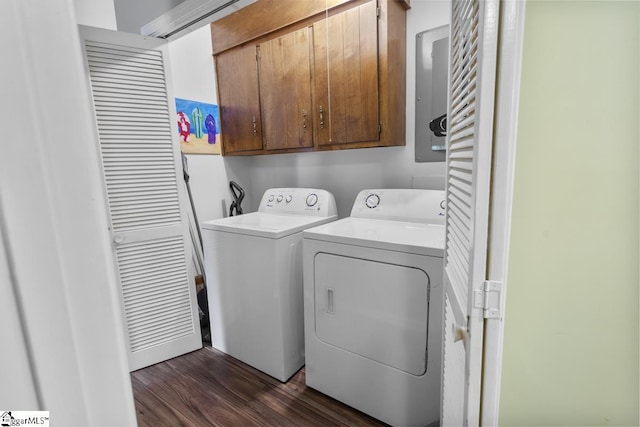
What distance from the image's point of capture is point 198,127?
2520mm

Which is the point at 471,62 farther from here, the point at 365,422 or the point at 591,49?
the point at 365,422

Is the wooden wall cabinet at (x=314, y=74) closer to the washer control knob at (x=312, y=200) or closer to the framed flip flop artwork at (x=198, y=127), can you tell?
the framed flip flop artwork at (x=198, y=127)

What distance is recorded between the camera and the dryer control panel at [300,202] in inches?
85.5

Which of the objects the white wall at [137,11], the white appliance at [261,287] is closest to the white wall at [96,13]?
the white wall at [137,11]

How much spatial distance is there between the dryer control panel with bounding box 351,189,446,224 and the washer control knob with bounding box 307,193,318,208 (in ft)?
1.06

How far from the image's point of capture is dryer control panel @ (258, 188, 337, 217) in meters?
2.17

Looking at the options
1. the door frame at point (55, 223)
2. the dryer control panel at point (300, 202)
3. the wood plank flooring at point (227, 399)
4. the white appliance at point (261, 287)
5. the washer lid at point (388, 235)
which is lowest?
the wood plank flooring at point (227, 399)

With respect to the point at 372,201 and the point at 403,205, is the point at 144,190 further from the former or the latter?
the point at 403,205

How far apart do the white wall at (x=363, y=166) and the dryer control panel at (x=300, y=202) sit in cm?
21

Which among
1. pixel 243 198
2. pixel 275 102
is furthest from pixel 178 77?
pixel 243 198

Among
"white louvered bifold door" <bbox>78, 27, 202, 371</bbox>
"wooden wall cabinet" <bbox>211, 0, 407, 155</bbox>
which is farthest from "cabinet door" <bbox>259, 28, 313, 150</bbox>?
"white louvered bifold door" <bbox>78, 27, 202, 371</bbox>

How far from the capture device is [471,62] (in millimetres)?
682

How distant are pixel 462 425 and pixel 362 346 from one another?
0.80m

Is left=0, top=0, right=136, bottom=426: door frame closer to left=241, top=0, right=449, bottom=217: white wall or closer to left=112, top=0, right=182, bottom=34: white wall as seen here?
left=112, top=0, right=182, bottom=34: white wall
